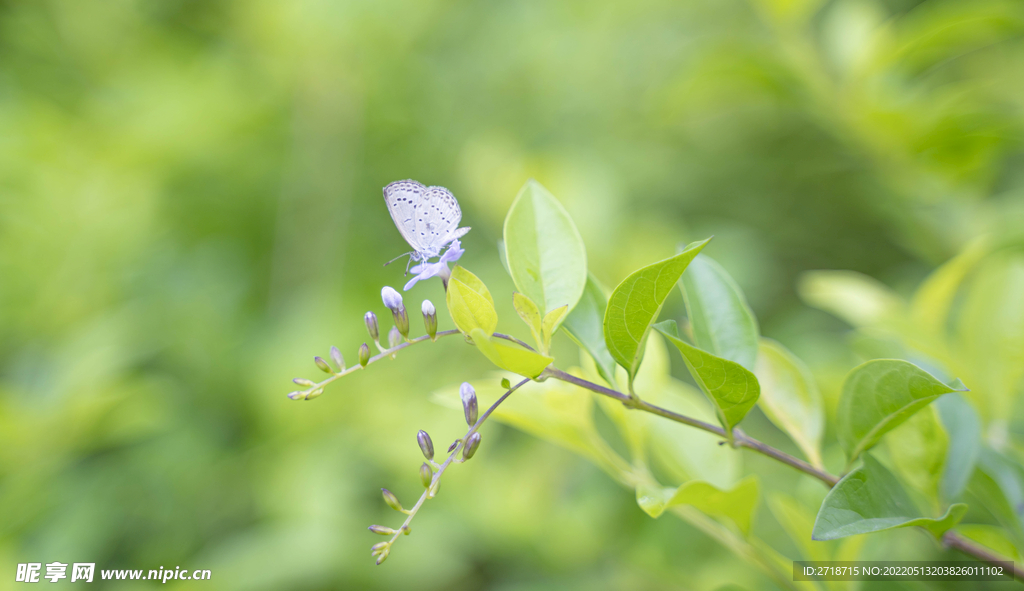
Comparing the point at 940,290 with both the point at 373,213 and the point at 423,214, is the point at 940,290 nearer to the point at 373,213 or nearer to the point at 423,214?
the point at 423,214

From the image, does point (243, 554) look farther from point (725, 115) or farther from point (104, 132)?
point (725, 115)

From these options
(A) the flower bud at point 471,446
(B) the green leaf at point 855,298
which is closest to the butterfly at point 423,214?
(A) the flower bud at point 471,446

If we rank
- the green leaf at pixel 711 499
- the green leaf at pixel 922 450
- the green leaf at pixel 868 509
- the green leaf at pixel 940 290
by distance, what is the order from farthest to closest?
the green leaf at pixel 940 290 → the green leaf at pixel 922 450 → the green leaf at pixel 711 499 → the green leaf at pixel 868 509

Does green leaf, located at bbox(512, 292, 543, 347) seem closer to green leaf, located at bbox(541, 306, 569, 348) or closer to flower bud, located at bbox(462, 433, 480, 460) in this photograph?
green leaf, located at bbox(541, 306, 569, 348)

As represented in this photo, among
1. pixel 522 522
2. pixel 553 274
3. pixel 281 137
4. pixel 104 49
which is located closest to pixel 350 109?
pixel 281 137

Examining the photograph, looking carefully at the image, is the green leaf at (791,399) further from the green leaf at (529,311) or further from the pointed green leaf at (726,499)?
the green leaf at (529,311)

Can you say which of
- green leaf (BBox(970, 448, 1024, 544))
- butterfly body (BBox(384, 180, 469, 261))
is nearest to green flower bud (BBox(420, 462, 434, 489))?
butterfly body (BBox(384, 180, 469, 261))
